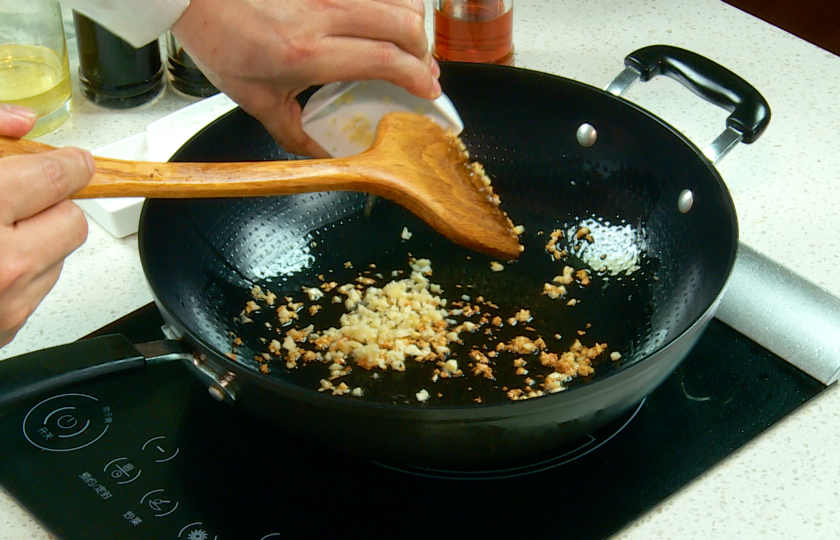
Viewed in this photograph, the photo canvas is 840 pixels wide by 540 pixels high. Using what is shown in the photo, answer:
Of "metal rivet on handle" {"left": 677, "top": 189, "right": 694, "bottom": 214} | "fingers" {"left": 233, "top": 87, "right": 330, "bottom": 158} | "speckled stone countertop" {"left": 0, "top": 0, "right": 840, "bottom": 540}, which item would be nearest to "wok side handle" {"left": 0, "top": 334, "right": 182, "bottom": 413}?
"speckled stone countertop" {"left": 0, "top": 0, "right": 840, "bottom": 540}

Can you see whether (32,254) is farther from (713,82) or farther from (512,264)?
(713,82)

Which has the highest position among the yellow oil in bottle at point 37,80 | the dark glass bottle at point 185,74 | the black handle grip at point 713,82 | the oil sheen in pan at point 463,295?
the black handle grip at point 713,82

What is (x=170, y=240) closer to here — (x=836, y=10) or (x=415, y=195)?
(x=415, y=195)

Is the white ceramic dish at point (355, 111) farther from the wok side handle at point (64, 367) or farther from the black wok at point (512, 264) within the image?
the wok side handle at point (64, 367)

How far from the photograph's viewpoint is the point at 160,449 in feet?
2.22

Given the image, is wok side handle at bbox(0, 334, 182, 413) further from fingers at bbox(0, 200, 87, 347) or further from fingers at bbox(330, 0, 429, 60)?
fingers at bbox(330, 0, 429, 60)

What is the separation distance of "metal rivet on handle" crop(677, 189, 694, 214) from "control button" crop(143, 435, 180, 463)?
1.79 feet

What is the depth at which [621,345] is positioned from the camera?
0.80 meters

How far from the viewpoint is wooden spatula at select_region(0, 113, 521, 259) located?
0.64m

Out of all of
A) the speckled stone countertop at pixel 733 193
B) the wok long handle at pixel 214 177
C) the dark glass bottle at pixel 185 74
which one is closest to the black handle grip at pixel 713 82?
the speckled stone countertop at pixel 733 193

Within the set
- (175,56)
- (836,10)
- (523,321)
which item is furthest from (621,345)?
(836,10)

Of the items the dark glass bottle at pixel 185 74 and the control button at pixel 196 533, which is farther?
the dark glass bottle at pixel 185 74

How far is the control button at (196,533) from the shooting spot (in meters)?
0.61

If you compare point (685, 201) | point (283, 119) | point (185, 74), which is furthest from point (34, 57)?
point (685, 201)
